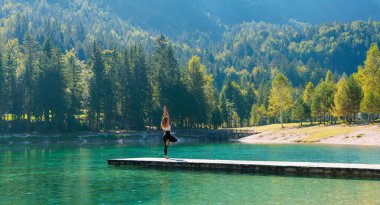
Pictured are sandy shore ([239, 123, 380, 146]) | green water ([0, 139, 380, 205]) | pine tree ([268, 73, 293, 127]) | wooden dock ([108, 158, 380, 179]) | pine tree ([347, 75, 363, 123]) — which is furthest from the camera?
pine tree ([268, 73, 293, 127])

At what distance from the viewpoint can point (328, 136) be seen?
113 meters

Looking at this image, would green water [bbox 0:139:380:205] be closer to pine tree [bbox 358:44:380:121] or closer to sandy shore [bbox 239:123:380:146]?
sandy shore [bbox 239:123:380:146]

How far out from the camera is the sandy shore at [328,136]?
103m

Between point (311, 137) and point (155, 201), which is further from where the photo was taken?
point (311, 137)

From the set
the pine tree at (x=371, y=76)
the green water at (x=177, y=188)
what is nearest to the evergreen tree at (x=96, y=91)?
the pine tree at (x=371, y=76)

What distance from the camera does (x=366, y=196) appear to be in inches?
1127

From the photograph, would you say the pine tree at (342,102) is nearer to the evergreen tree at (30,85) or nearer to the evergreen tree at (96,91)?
the evergreen tree at (96,91)

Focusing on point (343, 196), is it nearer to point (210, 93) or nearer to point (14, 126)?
point (14, 126)

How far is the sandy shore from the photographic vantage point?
336ft

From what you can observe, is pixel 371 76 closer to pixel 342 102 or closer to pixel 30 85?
pixel 342 102

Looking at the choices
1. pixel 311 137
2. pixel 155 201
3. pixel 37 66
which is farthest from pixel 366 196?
pixel 37 66

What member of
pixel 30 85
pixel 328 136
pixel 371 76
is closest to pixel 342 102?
pixel 371 76

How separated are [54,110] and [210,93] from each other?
51830mm

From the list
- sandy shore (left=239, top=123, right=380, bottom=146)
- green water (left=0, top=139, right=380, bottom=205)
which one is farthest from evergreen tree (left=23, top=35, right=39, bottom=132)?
green water (left=0, top=139, right=380, bottom=205)
